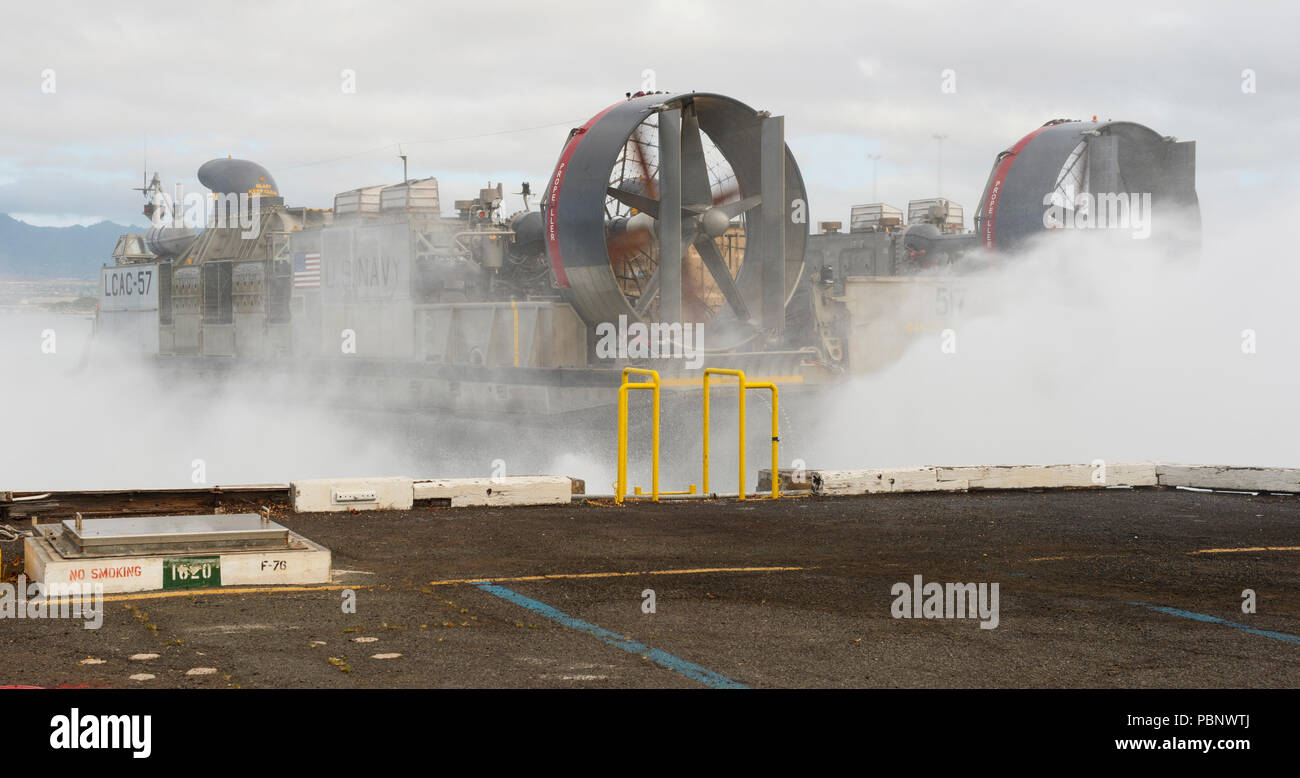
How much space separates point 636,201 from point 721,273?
2.15 m

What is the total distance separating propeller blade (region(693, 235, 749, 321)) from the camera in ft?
63.3

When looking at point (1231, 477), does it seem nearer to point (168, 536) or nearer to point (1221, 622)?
point (1221, 622)

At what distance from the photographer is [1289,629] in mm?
5801

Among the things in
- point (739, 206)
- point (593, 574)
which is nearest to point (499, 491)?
point (593, 574)

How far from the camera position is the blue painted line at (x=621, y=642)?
185 inches

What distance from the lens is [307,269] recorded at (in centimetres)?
2539

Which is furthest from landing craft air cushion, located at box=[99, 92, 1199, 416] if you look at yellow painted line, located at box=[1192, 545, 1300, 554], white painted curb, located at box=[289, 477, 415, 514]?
yellow painted line, located at box=[1192, 545, 1300, 554]

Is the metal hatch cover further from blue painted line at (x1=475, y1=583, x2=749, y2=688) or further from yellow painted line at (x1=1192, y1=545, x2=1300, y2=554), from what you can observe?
yellow painted line at (x1=1192, y1=545, x2=1300, y2=554)

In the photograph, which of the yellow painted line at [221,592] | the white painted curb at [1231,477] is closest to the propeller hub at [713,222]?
the white painted curb at [1231,477]

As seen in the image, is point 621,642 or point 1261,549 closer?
point 621,642

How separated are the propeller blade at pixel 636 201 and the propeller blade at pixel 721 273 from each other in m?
1.14

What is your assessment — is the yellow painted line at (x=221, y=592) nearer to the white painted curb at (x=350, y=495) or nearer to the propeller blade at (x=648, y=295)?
the white painted curb at (x=350, y=495)
